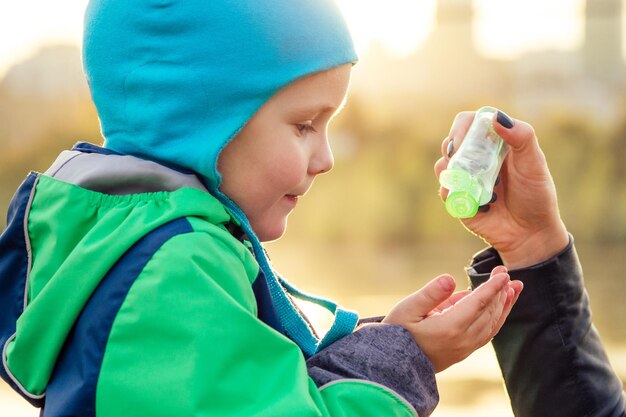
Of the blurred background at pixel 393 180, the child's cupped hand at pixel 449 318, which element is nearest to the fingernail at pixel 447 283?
the child's cupped hand at pixel 449 318

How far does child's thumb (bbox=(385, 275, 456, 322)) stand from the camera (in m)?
1.60

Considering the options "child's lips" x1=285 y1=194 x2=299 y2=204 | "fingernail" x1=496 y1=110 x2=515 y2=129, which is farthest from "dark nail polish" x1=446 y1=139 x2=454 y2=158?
"child's lips" x1=285 y1=194 x2=299 y2=204

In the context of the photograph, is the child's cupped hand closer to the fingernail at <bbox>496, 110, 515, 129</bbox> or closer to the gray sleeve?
the gray sleeve

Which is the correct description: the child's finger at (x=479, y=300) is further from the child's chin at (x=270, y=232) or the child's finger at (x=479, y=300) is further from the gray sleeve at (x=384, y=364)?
the child's chin at (x=270, y=232)

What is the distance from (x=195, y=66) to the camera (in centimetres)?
155

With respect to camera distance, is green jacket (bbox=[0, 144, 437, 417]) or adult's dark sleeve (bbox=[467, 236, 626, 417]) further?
adult's dark sleeve (bbox=[467, 236, 626, 417])

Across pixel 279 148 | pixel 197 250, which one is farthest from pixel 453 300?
pixel 197 250

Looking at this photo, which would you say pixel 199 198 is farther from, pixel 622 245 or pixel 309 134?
pixel 622 245

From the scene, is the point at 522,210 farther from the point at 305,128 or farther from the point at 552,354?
the point at 305,128

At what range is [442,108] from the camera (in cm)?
1032

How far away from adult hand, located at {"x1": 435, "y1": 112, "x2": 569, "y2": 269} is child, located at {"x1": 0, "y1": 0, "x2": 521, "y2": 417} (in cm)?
33

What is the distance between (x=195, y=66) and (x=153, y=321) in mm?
427

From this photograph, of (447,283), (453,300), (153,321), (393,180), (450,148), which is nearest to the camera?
(153,321)

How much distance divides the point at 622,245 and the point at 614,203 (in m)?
0.43
